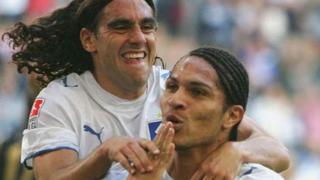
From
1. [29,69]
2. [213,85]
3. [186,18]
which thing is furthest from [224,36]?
[213,85]

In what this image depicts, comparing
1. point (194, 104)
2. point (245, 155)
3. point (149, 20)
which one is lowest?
point (245, 155)

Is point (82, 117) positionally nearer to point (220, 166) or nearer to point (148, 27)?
point (148, 27)

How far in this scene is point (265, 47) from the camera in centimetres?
1357

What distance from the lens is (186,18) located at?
13.7 metres

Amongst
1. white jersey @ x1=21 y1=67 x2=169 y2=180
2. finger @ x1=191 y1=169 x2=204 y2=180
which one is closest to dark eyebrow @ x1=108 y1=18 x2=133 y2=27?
white jersey @ x1=21 y1=67 x2=169 y2=180

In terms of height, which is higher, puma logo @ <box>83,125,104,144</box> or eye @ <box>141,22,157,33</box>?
eye @ <box>141,22,157,33</box>

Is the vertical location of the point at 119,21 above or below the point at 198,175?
above

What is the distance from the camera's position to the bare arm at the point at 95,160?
175 inches

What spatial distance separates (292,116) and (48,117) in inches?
309

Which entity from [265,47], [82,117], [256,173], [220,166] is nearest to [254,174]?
[256,173]

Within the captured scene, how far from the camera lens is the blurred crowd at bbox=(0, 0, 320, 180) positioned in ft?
41.3

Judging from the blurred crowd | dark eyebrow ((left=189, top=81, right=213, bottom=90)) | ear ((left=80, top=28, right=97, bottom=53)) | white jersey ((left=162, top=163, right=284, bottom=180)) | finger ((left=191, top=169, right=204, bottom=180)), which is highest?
ear ((left=80, top=28, right=97, bottom=53))

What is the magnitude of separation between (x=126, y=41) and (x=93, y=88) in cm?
30

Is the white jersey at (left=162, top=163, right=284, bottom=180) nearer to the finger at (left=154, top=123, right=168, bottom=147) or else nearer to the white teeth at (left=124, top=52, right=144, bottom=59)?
the finger at (left=154, top=123, right=168, bottom=147)
